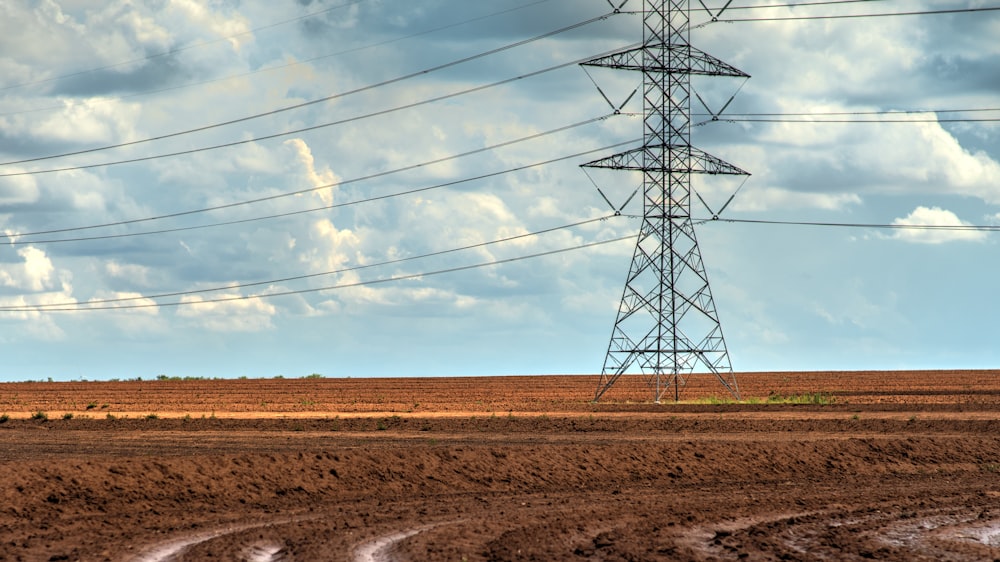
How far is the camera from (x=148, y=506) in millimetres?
21656

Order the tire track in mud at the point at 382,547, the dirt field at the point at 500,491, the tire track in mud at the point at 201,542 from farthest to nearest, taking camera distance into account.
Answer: the dirt field at the point at 500,491, the tire track in mud at the point at 201,542, the tire track in mud at the point at 382,547

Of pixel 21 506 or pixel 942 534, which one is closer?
pixel 942 534

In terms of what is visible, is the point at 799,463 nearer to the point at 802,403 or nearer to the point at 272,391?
the point at 802,403

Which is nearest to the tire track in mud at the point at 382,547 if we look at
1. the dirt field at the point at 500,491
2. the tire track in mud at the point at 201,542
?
the dirt field at the point at 500,491

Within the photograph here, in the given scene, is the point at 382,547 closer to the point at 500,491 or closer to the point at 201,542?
the point at 201,542

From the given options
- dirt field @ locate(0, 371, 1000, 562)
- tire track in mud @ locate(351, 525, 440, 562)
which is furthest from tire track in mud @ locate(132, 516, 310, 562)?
tire track in mud @ locate(351, 525, 440, 562)

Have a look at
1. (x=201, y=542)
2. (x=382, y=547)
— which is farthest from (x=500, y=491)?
(x=201, y=542)

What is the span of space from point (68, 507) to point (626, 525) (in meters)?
10.1

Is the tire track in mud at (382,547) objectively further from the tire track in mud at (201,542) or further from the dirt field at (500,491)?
the tire track in mud at (201,542)

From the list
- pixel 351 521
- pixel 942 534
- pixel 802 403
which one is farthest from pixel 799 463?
pixel 802 403

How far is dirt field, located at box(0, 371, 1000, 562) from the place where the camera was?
53.8 ft

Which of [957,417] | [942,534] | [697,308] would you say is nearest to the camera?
[942,534]

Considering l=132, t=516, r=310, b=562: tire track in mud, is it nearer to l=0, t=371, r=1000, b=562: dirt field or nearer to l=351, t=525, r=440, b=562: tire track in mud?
l=0, t=371, r=1000, b=562: dirt field

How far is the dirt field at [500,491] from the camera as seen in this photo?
53.8ft
